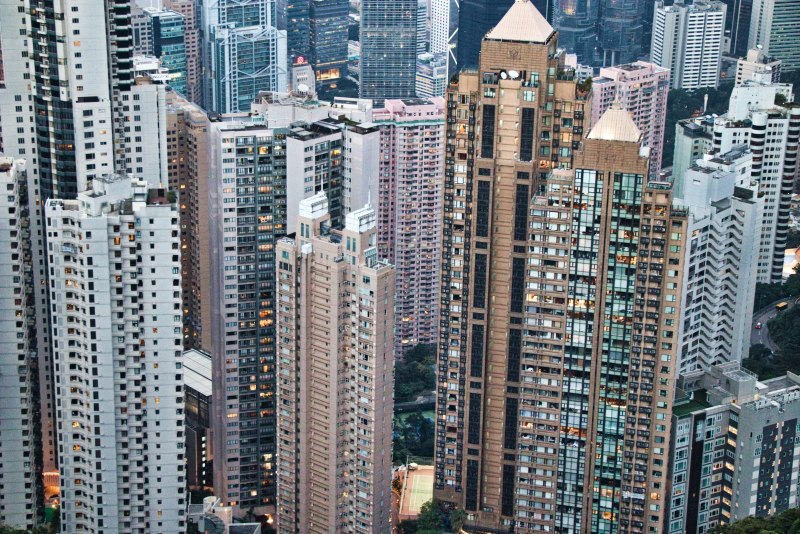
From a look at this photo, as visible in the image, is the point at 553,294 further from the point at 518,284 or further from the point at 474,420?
the point at 474,420

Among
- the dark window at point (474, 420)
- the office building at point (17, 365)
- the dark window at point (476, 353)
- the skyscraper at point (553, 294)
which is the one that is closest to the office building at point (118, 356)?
the office building at point (17, 365)

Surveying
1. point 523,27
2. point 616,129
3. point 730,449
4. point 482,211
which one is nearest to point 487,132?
point 482,211

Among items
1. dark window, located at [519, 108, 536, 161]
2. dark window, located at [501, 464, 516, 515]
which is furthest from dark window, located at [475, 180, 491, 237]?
dark window, located at [501, 464, 516, 515]

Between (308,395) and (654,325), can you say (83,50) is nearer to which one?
(308,395)

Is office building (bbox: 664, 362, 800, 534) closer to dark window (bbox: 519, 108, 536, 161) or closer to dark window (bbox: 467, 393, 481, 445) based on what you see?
dark window (bbox: 467, 393, 481, 445)

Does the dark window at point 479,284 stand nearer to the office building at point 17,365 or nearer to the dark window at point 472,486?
the dark window at point 472,486

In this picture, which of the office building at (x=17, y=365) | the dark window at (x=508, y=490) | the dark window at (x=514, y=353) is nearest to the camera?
the office building at (x=17, y=365)
